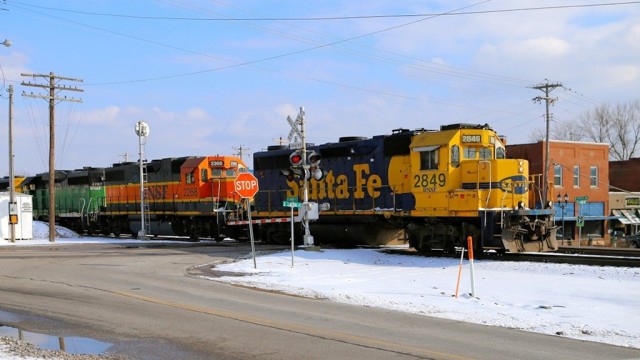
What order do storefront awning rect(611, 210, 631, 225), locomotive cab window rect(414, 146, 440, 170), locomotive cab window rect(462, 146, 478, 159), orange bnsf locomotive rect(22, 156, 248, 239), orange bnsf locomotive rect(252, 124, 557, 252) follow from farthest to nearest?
1. storefront awning rect(611, 210, 631, 225)
2. orange bnsf locomotive rect(22, 156, 248, 239)
3. locomotive cab window rect(414, 146, 440, 170)
4. locomotive cab window rect(462, 146, 478, 159)
5. orange bnsf locomotive rect(252, 124, 557, 252)

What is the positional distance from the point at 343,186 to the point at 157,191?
1547cm

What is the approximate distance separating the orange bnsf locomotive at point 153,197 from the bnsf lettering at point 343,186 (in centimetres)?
547

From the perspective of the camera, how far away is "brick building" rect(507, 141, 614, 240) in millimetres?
47531

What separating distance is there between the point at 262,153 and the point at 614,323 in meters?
21.0

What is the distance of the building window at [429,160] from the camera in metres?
20.8

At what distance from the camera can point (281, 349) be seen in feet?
26.7

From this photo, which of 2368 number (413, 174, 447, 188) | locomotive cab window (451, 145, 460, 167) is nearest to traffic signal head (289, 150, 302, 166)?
2368 number (413, 174, 447, 188)

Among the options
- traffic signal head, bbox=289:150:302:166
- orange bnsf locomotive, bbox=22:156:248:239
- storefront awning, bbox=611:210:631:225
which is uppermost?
traffic signal head, bbox=289:150:302:166

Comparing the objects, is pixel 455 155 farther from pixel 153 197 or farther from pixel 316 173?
pixel 153 197

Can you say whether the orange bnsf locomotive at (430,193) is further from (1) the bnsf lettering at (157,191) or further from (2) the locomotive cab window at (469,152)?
(1) the bnsf lettering at (157,191)

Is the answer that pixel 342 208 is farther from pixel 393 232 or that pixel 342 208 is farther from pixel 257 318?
pixel 257 318

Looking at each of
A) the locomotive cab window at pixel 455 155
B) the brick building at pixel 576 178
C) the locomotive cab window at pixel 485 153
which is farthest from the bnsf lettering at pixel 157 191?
the brick building at pixel 576 178

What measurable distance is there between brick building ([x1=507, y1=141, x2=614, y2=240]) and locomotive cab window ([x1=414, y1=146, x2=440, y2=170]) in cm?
2863

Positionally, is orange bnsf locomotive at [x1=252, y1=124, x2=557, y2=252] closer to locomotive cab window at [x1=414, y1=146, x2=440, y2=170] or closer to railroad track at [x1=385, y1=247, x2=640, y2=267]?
locomotive cab window at [x1=414, y1=146, x2=440, y2=170]
